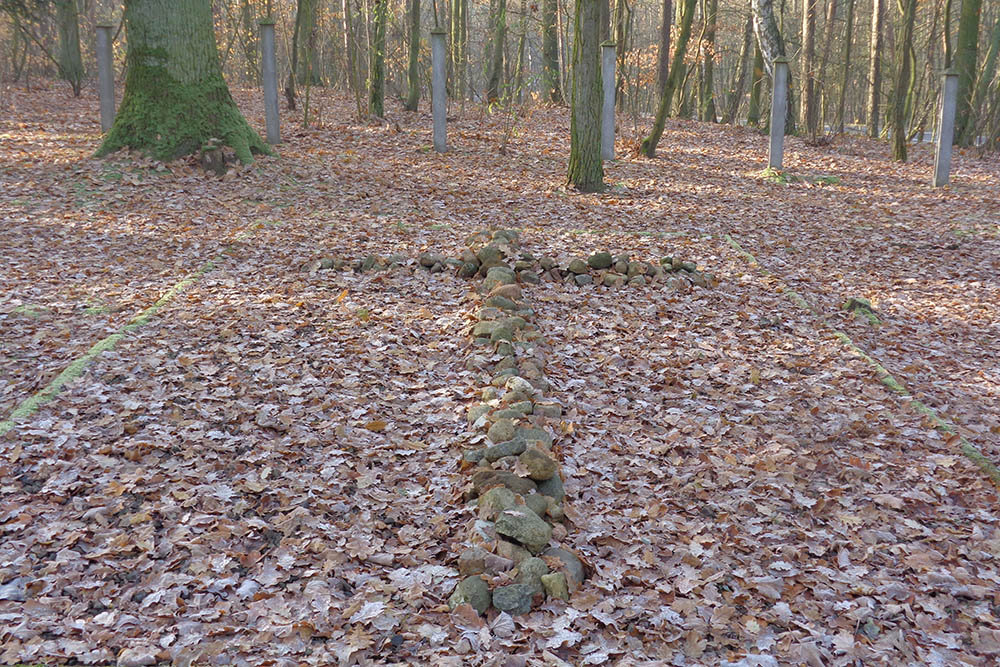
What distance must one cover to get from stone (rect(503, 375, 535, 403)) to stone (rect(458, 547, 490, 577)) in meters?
1.40

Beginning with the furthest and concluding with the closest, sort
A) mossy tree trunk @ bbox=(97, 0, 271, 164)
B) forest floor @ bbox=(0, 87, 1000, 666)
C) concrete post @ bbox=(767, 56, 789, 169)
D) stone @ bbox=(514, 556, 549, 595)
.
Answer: concrete post @ bbox=(767, 56, 789, 169) → mossy tree trunk @ bbox=(97, 0, 271, 164) → stone @ bbox=(514, 556, 549, 595) → forest floor @ bbox=(0, 87, 1000, 666)

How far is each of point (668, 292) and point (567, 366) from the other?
70.6 inches

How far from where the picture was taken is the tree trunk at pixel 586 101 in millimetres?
9359

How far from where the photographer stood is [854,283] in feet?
23.0

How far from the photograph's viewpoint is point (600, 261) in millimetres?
6934

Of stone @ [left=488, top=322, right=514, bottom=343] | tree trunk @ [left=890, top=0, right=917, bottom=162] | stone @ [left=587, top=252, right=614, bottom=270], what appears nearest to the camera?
stone @ [left=488, top=322, right=514, bottom=343]

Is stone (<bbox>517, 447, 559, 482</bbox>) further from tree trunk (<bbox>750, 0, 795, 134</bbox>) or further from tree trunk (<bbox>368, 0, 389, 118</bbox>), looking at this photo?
tree trunk (<bbox>750, 0, 795, 134</bbox>)

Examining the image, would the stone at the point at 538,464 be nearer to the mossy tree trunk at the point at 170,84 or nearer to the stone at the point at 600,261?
the stone at the point at 600,261

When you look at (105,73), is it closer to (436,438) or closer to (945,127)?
(436,438)

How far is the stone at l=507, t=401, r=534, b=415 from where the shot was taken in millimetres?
4238

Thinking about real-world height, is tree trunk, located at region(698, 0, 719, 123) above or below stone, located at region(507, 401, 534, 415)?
above

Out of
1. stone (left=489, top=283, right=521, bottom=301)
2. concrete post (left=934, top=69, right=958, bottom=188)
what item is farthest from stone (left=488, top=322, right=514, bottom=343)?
concrete post (left=934, top=69, right=958, bottom=188)

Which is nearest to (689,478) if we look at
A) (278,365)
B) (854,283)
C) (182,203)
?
(278,365)

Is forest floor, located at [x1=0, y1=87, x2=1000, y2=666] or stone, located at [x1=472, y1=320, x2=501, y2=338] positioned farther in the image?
stone, located at [x1=472, y1=320, x2=501, y2=338]
